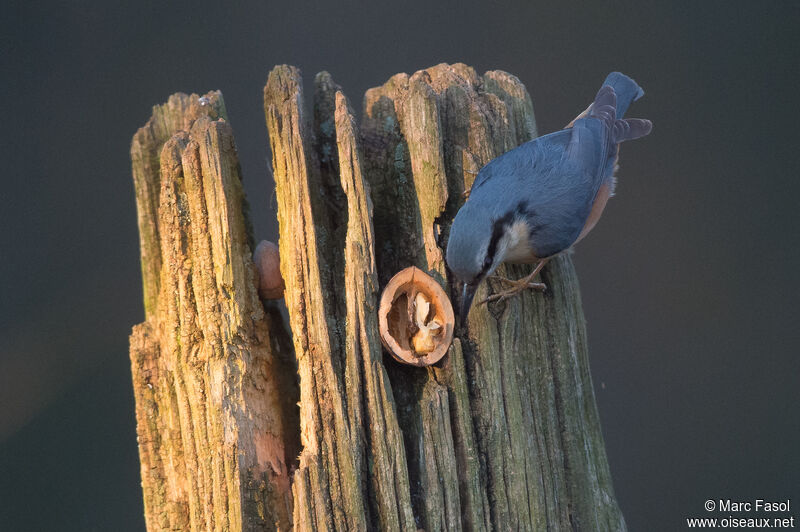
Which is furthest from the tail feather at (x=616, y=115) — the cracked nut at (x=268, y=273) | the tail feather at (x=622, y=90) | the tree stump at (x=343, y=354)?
the cracked nut at (x=268, y=273)

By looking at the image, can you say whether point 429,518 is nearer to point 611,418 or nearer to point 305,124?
point 305,124

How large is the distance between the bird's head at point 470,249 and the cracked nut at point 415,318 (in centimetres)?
6

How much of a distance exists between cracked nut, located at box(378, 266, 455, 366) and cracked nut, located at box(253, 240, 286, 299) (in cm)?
29

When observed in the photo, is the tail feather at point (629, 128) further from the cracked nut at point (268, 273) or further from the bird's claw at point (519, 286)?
the cracked nut at point (268, 273)

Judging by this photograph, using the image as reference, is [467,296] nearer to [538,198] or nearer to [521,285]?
[521,285]

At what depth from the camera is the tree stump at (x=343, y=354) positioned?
71.2 inches

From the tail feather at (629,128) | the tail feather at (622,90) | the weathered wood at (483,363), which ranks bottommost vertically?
the weathered wood at (483,363)

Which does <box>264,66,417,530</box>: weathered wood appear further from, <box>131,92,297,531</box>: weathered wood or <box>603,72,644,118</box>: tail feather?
<box>603,72,644,118</box>: tail feather

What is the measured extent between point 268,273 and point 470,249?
528 millimetres

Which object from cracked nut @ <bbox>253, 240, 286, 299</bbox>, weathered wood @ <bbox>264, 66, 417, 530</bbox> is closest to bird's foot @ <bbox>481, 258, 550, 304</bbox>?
weathered wood @ <bbox>264, 66, 417, 530</bbox>

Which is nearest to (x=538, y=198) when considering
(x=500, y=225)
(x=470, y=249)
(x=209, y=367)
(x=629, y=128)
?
(x=500, y=225)

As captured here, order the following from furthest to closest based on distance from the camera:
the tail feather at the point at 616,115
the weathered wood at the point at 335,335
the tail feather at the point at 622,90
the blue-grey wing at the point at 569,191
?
the tail feather at the point at 622,90 → the tail feather at the point at 616,115 → the blue-grey wing at the point at 569,191 → the weathered wood at the point at 335,335

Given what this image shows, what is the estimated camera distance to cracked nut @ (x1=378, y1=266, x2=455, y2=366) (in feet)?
6.16

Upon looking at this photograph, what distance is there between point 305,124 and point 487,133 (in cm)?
50
